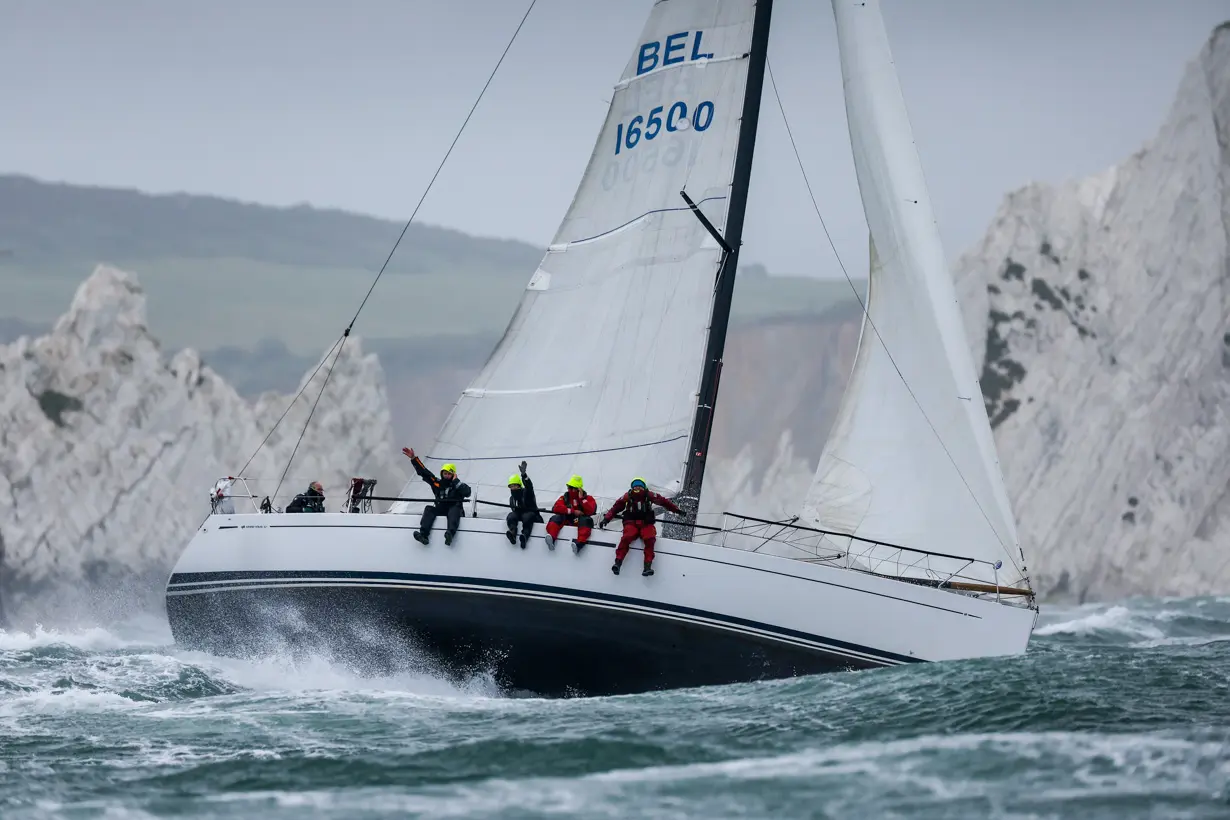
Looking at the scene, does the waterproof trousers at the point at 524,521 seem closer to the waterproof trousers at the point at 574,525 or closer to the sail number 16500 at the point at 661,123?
the waterproof trousers at the point at 574,525

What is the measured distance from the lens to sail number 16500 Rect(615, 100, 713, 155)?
15.5 meters

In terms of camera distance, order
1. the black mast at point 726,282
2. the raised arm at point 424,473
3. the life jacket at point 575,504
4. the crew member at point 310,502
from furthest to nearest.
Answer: the crew member at point 310,502 < the black mast at point 726,282 < the raised arm at point 424,473 < the life jacket at point 575,504

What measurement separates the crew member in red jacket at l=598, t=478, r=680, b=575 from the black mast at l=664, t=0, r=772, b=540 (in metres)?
1.32

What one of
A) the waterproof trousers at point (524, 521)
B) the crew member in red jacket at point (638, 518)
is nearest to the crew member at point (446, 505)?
the waterproof trousers at point (524, 521)

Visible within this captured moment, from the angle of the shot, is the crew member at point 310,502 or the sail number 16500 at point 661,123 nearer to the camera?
the crew member at point 310,502

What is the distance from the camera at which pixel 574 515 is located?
13.0m

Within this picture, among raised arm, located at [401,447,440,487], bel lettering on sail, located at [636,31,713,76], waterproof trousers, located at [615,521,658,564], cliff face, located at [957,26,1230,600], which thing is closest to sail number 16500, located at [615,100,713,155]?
bel lettering on sail, located at [636,31,713,76]

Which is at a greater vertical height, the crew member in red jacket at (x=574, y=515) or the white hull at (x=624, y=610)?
the crew member in red jacket at (x=574, y=515)

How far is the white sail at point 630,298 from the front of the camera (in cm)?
1487

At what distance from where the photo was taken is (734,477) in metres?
51.9

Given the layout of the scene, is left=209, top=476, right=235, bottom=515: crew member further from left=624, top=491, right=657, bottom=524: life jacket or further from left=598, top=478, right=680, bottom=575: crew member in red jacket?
left=624, top=491, right=657, bottom=524: life jacket

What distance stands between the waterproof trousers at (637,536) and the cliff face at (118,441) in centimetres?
3230

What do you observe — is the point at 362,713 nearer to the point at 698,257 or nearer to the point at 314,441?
the point at 698,257

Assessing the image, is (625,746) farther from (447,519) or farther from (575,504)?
(447,519)
